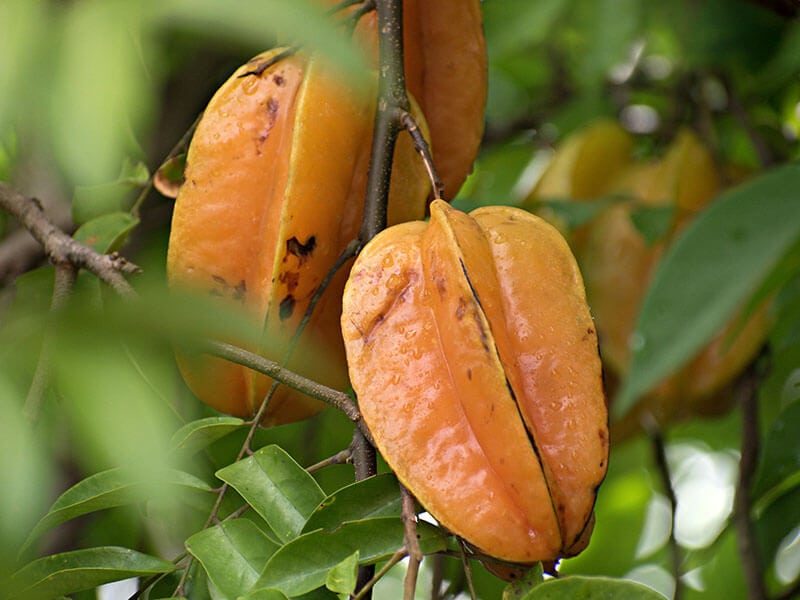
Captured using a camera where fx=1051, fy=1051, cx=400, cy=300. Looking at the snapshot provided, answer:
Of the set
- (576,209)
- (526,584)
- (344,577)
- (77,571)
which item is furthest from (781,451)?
(77,571)

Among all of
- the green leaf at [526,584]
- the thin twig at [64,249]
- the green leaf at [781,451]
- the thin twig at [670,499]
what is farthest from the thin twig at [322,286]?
the thin twig at [670,499]

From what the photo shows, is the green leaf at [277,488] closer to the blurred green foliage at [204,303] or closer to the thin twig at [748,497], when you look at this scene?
the blurred green foliage at [204,303]

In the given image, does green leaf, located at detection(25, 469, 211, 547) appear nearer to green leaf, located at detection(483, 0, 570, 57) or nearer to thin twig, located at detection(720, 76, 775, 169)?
green leaf, located at detection(483, 0, 570, 57)

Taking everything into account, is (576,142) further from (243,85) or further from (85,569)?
(85,569)

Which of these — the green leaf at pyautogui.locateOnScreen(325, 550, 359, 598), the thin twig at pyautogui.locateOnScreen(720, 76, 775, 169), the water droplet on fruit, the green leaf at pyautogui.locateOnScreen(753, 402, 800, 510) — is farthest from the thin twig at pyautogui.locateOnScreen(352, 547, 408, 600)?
the thin twig at pyautogui.locateOnScreen(720, 76, 775, 169)

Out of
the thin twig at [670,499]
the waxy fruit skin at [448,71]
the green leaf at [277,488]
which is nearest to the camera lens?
the green leaf at [277,488]

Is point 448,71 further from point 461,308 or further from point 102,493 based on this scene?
point 102,493

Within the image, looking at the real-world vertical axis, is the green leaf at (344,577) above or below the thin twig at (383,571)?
above

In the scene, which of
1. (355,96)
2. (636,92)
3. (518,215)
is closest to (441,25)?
(355,96)
